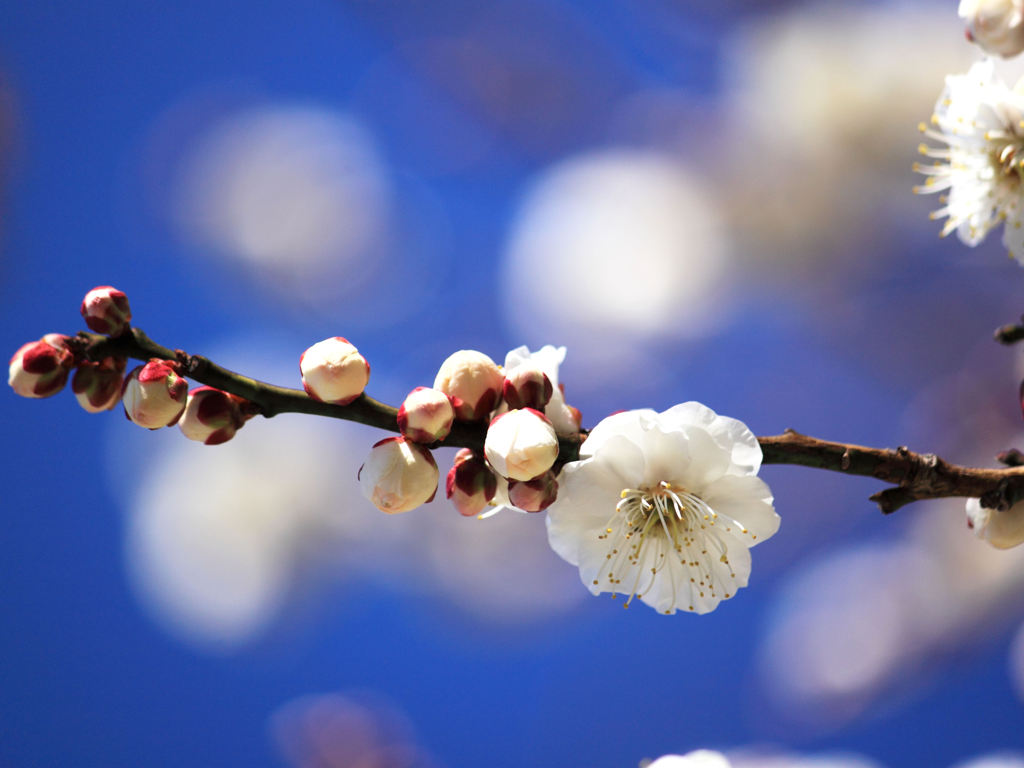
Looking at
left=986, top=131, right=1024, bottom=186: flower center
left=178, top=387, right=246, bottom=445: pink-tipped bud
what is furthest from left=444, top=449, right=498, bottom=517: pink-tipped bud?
left=986, top=131, right=1024, bottom=186: flower center

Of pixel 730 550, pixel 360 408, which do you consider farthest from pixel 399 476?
pixel 730 550

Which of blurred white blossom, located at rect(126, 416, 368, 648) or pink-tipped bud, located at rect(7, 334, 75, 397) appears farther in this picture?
blurred white blossom, located at rect(126, 416, 368, 648)

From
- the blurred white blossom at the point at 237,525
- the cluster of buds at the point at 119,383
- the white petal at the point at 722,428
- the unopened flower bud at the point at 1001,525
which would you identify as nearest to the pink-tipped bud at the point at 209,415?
the cluster of buds at the point at 119,383

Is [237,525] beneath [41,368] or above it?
above

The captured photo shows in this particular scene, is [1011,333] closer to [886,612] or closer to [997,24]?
[997,24]

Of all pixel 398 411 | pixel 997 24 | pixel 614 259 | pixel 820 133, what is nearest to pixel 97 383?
pixel 398 411

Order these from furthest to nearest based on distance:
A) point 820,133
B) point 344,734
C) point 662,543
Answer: point 820,133, point 344,734, point 662,543

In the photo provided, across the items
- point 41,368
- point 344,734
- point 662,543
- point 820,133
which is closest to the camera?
point 41,368

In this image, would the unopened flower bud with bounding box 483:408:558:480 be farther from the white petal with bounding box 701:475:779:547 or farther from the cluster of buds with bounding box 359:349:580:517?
the white petal with bounding box 701:475:779:547
